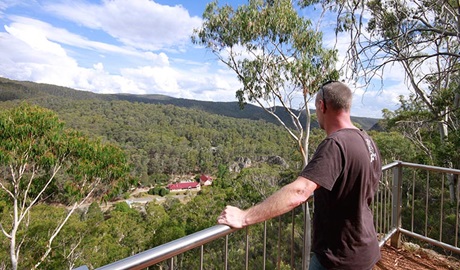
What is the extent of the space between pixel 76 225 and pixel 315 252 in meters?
11.5

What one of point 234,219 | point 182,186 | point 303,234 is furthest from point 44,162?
point 182,186

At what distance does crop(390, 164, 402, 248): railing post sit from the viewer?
2.87m

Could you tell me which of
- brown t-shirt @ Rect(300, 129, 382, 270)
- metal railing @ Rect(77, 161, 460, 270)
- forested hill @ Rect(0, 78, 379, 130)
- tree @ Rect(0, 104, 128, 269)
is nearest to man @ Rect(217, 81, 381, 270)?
brown t-shirt @ Rect(300, 129, 382, 270)

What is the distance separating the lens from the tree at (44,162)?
23.5ft

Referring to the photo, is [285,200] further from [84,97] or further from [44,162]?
[84,97]

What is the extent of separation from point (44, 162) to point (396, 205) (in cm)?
811

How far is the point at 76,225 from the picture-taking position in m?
10.8

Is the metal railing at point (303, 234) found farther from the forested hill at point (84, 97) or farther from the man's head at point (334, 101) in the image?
the forested hill at point (84, 97)

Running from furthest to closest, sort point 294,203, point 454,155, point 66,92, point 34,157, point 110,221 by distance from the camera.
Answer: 1. point 66,92
2. point 110,221
3. point 34,157
4. point 454,155
5. point 294,203

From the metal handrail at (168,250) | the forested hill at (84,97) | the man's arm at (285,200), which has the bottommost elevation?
the metal handrail at (168,250)

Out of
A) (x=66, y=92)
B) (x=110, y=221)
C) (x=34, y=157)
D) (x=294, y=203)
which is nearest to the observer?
(x=294, y=203)

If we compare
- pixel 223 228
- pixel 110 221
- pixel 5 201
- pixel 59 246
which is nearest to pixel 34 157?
pixel 5 201

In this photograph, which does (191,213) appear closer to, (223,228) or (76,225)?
(76,225)

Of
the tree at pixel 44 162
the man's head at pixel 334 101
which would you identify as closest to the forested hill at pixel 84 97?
the tree at pixel 44 162
